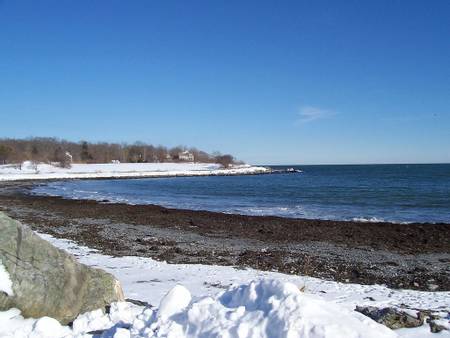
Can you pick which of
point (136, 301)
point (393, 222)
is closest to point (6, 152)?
point (393, 222)

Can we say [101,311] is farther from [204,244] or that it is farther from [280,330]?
[204,244]

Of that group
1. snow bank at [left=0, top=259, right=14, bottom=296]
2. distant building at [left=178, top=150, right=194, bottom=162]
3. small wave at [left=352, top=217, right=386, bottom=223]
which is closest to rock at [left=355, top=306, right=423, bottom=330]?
snow bank at [left=0, top=259, right=14, bottom=296]

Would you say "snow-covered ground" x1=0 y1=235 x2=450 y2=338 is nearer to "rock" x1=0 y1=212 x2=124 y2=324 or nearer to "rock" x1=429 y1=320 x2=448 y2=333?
"rock" x1=429 y1=320 x2=448 y2=333

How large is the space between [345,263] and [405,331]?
730 cm

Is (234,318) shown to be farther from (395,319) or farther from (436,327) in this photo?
(436,327)

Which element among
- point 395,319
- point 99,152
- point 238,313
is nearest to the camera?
point 238,313

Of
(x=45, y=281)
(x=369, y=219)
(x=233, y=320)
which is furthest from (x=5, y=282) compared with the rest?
(x=369, y=219)

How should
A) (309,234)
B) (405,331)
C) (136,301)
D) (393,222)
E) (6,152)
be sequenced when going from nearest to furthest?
(405,331) < (136,301) < (309,234) < (393,222) < (6,152)

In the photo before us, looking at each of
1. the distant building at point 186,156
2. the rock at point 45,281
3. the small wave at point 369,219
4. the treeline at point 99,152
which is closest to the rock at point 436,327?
the rock at point 45,281

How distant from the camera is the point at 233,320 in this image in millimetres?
5184

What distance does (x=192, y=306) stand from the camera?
18.2 feet

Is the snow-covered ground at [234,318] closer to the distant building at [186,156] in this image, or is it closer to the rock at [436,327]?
the rock at [436,327]

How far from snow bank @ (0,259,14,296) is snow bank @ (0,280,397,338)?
298 mm

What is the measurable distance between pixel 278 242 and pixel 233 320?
12512 mm
